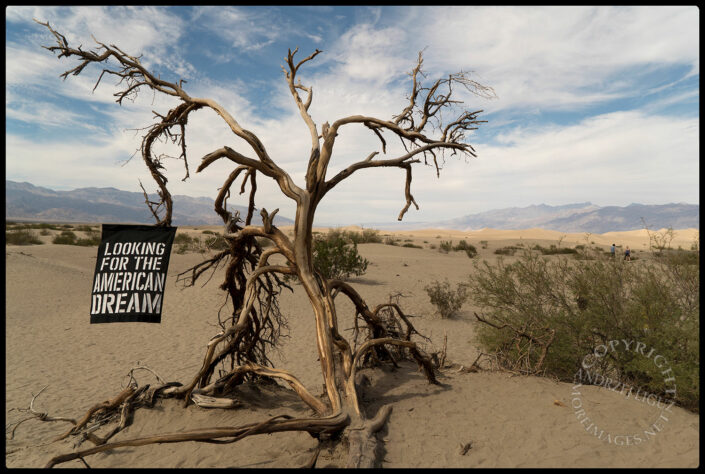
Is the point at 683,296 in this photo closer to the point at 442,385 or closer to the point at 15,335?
the point at 442,385

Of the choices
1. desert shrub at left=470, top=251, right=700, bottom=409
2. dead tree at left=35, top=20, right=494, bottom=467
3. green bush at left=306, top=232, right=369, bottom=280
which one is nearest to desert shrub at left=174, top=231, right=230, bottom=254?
dead tree at left=35, top=20, right=494, bottom=467

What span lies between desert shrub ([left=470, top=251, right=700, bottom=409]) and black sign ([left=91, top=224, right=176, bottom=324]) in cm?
466

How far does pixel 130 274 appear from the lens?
15.1 feet

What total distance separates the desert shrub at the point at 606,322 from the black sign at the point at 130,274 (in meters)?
4.66

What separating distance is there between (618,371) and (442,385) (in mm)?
2433

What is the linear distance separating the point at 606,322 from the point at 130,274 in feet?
21.0

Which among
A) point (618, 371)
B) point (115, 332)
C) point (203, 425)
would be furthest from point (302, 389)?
point (115, 332)

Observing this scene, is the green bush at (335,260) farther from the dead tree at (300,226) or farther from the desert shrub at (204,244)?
the dead tree at (300,226)

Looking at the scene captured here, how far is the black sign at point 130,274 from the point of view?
451 centimetres

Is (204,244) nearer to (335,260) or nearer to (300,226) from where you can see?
(335,260)

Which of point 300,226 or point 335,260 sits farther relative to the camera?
point 335,260

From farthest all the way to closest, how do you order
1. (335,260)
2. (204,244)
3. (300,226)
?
(204,244)
(335,260)
(300,226)

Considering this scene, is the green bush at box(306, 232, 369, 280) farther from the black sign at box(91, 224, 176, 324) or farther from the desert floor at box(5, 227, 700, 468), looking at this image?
the black sign at box(91, 224, 176, 324)

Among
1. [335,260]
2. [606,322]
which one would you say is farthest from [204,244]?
[606,322]
